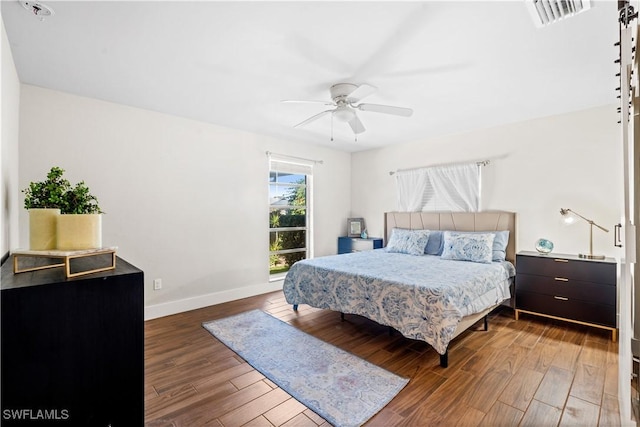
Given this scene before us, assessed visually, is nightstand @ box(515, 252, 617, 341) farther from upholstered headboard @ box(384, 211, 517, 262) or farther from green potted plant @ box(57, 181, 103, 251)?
green potted plant @ box(57, 181, 103, 251)

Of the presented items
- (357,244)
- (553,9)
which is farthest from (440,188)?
(553,9)

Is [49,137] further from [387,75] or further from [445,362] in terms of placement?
[445,362]

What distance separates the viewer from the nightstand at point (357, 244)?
506 cm

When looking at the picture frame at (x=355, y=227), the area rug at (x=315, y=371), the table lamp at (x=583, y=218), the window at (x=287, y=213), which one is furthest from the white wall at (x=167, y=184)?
the table lamp at (x=583, y=218)

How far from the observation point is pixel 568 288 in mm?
3074

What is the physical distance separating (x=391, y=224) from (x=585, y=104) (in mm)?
2807

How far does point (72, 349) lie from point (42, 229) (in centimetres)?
57

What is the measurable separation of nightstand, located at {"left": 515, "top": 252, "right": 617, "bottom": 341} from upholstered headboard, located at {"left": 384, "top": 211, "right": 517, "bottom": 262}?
1.54 ft

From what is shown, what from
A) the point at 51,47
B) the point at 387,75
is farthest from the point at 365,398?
the point at 51,47

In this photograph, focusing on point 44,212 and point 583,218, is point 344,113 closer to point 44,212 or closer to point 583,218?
point 44,212

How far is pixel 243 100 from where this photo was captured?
10.2 feet

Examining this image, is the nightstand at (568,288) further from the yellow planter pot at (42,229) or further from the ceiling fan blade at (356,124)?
the yellow planter pot at (42,229)

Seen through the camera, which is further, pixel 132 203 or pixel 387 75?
pixel 132 203

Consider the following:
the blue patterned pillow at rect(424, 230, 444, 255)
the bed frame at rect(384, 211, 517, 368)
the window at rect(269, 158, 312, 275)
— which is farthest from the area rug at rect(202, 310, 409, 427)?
the blue patterned pillow at rect(424, 230, 444, 255)
